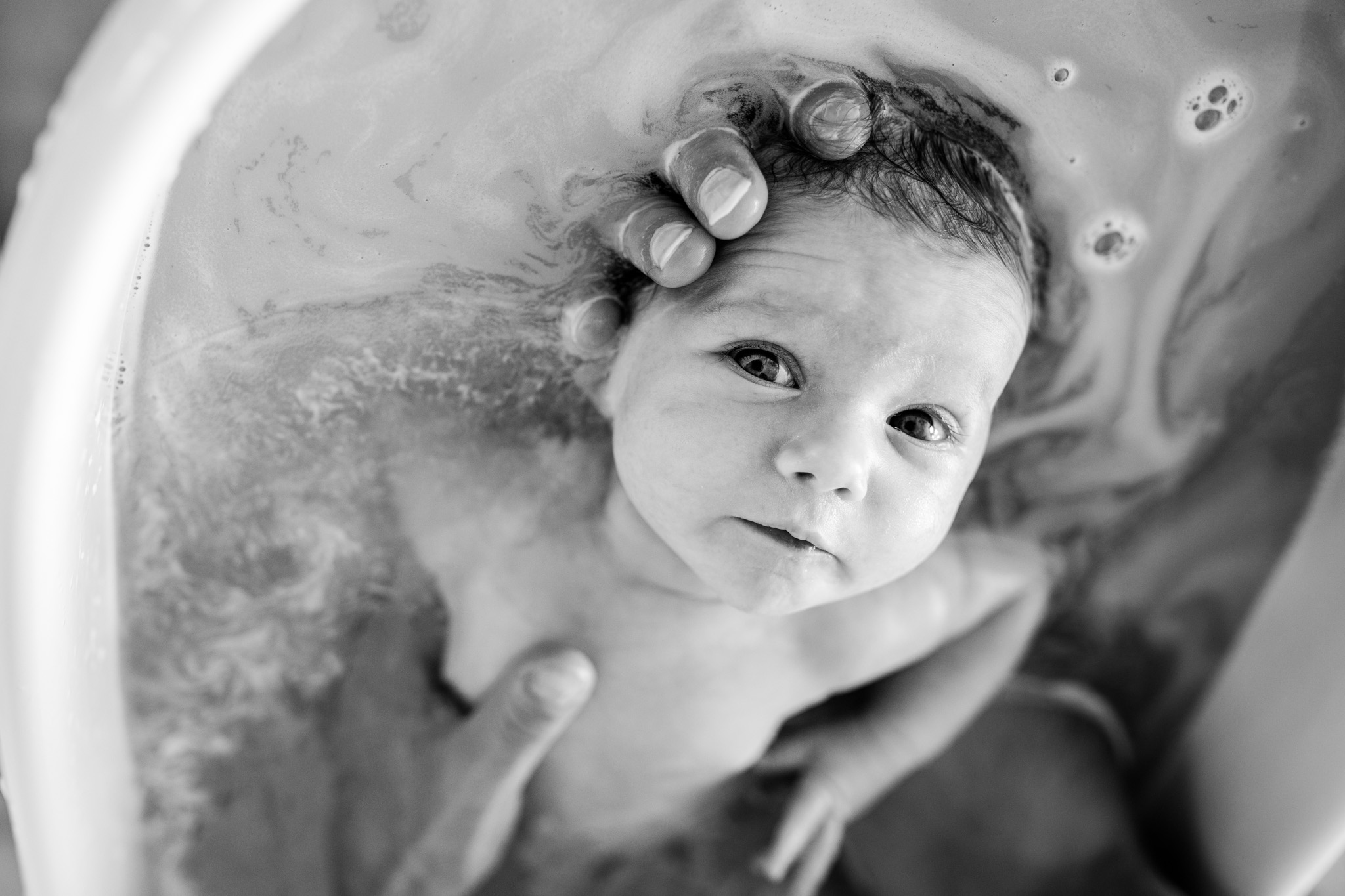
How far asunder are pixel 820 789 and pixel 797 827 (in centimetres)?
3

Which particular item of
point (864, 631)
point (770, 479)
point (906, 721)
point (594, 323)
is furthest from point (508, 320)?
point (906, 721)

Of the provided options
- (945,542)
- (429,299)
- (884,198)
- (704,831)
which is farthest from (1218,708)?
(429,299)

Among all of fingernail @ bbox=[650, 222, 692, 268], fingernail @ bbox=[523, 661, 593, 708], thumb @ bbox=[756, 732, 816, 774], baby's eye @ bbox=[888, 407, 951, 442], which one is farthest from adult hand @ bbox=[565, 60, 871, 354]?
thumb @ bbox=[756, 732, 816, 774]

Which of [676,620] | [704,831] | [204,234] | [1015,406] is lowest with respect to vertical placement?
[704,831]

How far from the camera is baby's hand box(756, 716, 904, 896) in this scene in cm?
72

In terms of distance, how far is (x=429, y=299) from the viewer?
56 centimetres

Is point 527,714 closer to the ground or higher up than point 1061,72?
closer to the ground

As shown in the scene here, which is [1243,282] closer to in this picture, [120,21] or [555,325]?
[555,325]

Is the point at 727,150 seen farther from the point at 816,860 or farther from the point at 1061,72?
the point at 816,860

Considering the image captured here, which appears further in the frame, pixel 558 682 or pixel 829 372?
pixel 558 682

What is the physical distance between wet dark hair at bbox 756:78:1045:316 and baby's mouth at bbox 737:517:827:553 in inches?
5.8

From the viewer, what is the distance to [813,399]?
51 centimetres

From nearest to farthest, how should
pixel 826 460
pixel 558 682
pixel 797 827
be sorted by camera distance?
pixel 826 460 → pixel 558 682 → pixel 797 827

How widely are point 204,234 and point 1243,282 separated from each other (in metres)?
0.53
